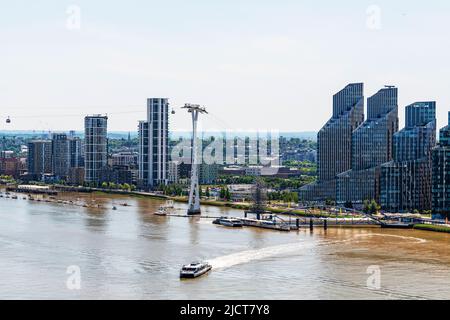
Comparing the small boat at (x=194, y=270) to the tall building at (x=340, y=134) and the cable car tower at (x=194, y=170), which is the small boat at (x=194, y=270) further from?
the tall building at (x=340, y=134)

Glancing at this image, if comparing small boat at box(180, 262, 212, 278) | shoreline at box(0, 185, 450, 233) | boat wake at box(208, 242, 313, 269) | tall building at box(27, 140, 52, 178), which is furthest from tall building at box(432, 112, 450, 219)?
tall building at box(27, 140, 52, 178)

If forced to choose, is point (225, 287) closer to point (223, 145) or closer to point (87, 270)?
point (87, 270)

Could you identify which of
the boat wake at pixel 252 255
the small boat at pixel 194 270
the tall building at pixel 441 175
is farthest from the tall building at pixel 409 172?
the small boat at pixel 194 270

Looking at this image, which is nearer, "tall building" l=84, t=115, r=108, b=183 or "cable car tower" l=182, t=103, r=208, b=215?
"cable car tower" l=182, t=103, r=208, b=215

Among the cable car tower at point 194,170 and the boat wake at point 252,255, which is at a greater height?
the cable car tower at point 194,170

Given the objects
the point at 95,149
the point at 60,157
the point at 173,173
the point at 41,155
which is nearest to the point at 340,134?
the point at 173,173

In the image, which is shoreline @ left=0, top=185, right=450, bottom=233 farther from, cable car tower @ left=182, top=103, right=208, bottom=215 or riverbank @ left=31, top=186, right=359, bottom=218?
cable car tower @ left=182, top=103, right=208, bottom=215
